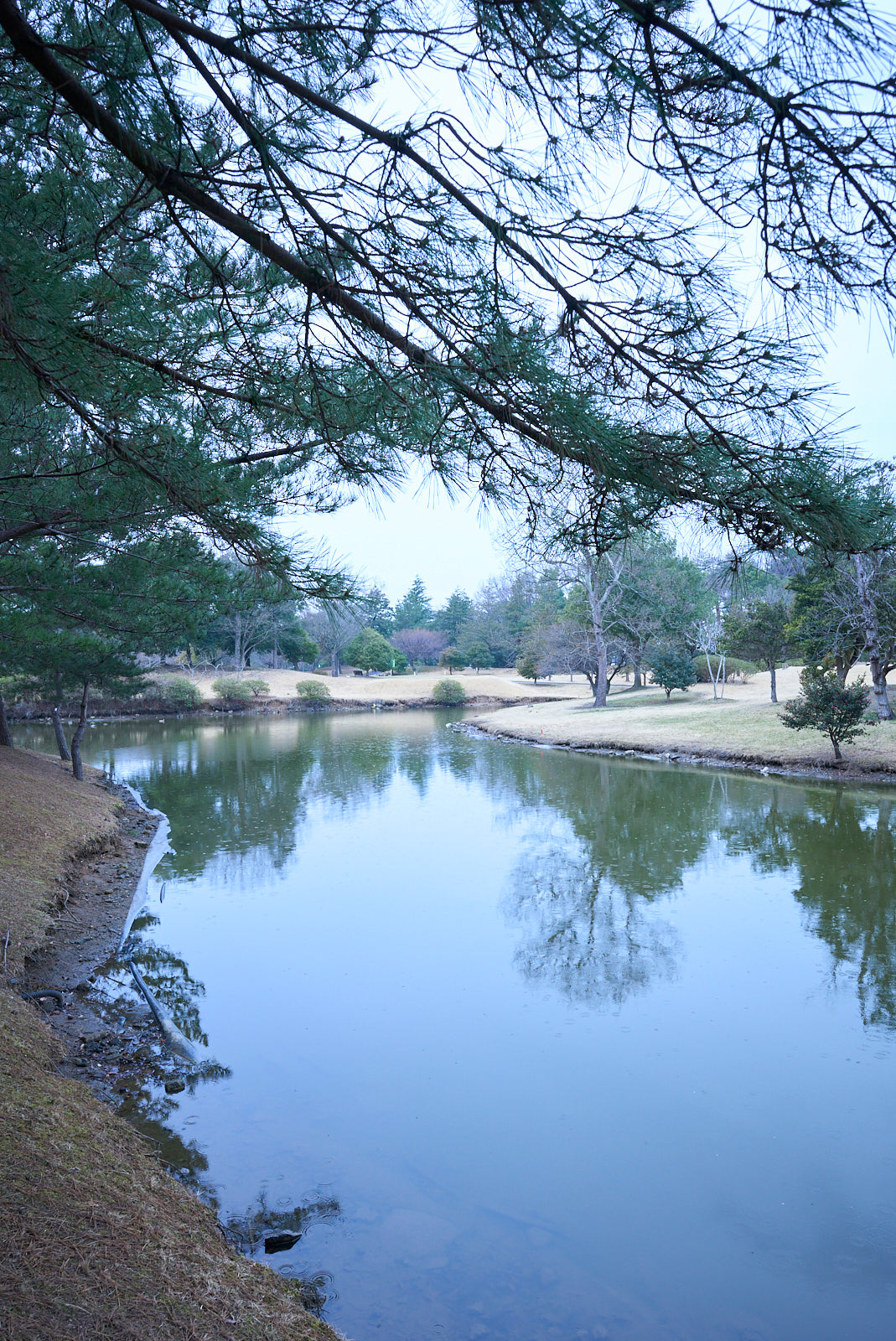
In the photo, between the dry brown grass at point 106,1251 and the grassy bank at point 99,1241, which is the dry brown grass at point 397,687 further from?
the dry brown grass at point 106,1251

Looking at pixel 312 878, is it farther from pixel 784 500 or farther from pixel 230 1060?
pixel 784 500

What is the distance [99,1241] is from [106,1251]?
5cm

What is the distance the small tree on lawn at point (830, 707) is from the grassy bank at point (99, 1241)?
37.5ft

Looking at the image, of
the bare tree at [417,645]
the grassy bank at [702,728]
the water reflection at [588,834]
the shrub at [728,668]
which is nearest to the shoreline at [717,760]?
the grassy bank at [702,728]

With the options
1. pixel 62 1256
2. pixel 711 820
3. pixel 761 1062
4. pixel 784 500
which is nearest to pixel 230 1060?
pixel 62 1256

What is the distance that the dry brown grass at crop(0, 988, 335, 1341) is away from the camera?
187cm

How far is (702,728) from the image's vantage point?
17.7 m

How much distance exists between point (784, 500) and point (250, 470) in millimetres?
2686

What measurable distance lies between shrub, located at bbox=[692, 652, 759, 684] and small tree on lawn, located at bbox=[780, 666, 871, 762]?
1608 centimetres

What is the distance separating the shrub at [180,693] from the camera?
28188mm

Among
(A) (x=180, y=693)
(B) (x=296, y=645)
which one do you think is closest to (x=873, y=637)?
(A) (x=180, y=693)

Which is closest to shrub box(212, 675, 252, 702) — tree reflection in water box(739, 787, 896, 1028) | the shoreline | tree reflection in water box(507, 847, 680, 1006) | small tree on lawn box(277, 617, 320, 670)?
small tree on lawn box(277, 617, 320, 670)

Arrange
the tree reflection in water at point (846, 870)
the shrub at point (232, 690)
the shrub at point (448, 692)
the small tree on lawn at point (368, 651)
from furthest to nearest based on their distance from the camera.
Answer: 1. the small tree on lawn at point (368, 651)
2. the shrub at point (448, 692)
3. the shrub at point (232, 690)
4. the tree reflection in water at point (846, 870)

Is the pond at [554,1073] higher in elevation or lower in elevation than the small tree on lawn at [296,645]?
lower
